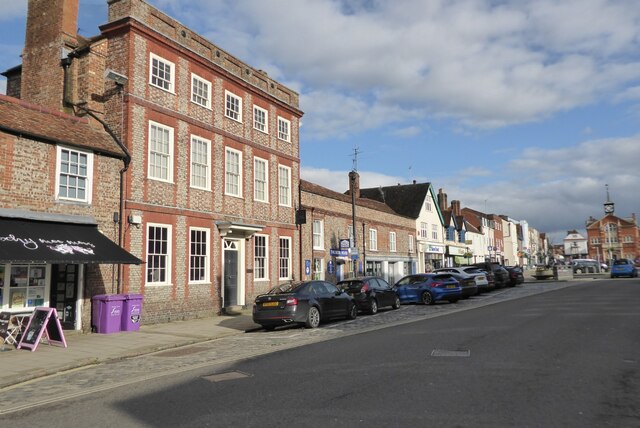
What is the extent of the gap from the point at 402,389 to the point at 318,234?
2145cm

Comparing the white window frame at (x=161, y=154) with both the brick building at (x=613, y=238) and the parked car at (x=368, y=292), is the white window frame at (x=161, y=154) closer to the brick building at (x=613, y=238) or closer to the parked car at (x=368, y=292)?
the parked car at (x=368, y=292)

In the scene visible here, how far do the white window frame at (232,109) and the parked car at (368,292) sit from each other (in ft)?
28.1

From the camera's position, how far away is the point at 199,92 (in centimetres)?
2025

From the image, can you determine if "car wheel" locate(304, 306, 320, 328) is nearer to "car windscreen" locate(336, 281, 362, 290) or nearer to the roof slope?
"car windscreen" locate(336, 281, 362, 290)

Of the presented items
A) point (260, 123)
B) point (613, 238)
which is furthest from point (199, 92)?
point (613, 238)

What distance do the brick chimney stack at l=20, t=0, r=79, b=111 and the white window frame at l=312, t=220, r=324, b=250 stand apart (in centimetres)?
1444

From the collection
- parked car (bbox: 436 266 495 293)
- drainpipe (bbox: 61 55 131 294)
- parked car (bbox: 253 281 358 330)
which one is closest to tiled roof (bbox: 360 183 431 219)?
parked car (bbox: 436 266 495 293)

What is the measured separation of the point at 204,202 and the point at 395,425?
51.2 feet

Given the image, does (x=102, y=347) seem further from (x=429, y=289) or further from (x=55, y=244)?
(x=429, y=289)

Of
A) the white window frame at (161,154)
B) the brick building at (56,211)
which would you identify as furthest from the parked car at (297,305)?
the white window frame at (161,154)

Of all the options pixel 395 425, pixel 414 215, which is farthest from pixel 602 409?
pixel 414 215

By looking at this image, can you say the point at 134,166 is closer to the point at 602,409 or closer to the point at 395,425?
the point at 395,425

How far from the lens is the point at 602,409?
588cm

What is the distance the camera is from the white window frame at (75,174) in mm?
14539
